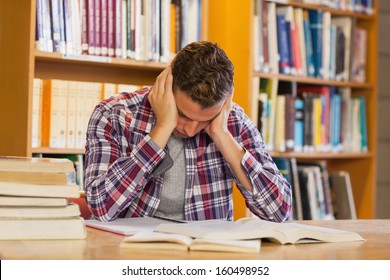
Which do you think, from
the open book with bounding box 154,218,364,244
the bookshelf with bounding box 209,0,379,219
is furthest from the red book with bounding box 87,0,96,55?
the open book with bounding box 154,218,364,244

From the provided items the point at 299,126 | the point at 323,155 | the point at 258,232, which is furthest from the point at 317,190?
the point at 258,232

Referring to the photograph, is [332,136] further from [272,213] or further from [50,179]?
[50,179]

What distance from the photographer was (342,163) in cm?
404

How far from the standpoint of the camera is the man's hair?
194 centimetres

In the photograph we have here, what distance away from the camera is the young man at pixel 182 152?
1.98 metres

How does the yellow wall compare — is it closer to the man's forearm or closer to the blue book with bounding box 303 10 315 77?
the blue book with bounding box 303 10 315 77

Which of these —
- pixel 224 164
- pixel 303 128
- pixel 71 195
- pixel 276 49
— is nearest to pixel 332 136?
pixel 303 128

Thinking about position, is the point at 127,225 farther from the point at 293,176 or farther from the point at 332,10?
the point at 332,10

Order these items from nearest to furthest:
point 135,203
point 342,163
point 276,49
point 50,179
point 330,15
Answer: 1. point 50,179
2. point 135,203
3. point 276,49
4. point 330,15
5. point 342,163

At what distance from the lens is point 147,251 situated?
1.38 meters

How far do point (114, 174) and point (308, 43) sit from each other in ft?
6.30

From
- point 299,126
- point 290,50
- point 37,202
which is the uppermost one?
point 290,50

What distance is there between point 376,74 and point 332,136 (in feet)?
1.40

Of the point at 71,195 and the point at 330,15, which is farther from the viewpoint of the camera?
the point at 330,15
